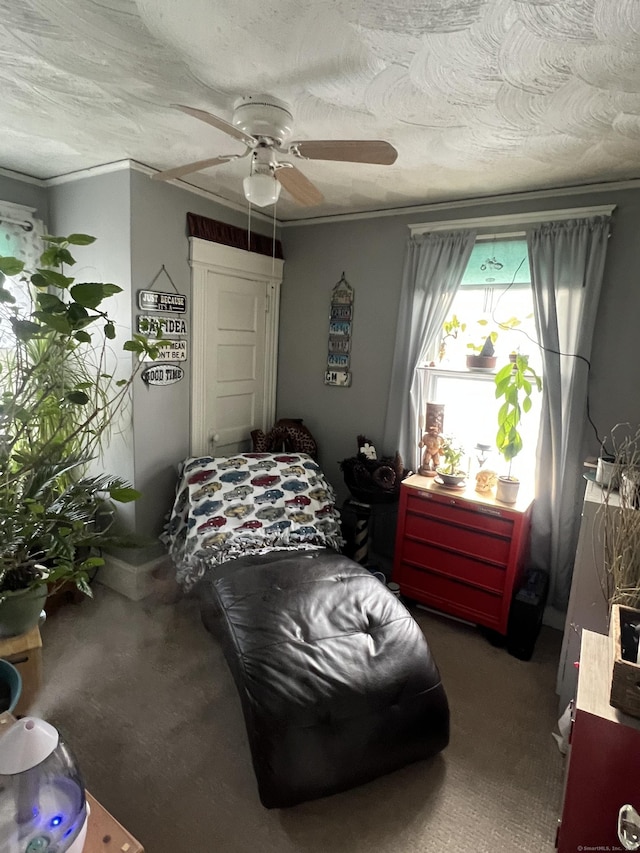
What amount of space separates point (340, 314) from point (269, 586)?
6.37 ft

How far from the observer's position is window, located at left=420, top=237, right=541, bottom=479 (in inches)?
107

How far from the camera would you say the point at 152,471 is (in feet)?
9.24

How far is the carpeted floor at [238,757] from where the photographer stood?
5.09 feet

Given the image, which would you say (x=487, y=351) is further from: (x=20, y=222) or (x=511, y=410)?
(x=20, y=222)

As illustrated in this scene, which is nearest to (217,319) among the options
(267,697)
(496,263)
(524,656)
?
(496,263)

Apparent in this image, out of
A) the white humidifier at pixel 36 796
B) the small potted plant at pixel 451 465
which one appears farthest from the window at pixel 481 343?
the white humidifier at pixel 36 796

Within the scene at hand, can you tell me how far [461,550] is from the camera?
2.61 m

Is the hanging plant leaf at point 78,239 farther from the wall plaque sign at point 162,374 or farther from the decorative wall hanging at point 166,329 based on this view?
the wall plaque sign at point 162,374

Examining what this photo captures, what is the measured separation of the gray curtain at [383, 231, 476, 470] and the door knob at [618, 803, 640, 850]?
2.09 metres

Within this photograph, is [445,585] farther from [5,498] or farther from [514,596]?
[5,498]

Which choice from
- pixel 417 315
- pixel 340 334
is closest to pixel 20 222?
pixel 340 334

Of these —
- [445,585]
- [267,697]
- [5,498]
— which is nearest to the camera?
[5,498]

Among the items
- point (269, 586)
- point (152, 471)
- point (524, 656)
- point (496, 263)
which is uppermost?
point (496, 263)

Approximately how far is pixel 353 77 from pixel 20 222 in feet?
7.37
